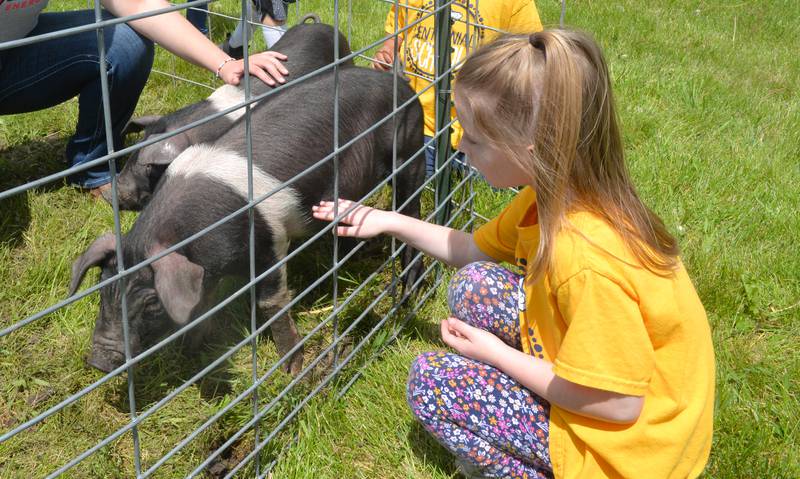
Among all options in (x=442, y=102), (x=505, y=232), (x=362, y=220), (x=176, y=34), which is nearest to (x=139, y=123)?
(x=176, y=34)

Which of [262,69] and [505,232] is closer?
[505,232]

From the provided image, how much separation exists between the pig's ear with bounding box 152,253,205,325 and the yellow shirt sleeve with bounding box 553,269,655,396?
1.21 m

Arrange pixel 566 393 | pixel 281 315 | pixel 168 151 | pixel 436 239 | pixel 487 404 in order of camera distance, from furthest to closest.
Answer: pixel 168 151
pixel 281 315
pixel 436 239
pixel 487 404
pixel 566 393

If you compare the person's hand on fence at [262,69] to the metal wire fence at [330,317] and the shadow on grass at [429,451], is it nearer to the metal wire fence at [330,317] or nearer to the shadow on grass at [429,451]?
the metal wire fence at [330,317]

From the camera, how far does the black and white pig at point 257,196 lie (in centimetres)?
265

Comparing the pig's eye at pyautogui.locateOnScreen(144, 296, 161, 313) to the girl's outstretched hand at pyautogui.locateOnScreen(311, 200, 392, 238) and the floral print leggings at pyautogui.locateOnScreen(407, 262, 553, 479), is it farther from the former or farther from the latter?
the floral print leggings at pyautogui.locateOnScreen(407, 262, 553, 479)

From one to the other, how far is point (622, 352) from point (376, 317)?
1.31 metres

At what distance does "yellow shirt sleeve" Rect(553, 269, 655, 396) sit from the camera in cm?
180

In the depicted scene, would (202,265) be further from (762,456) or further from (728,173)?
(728,173)

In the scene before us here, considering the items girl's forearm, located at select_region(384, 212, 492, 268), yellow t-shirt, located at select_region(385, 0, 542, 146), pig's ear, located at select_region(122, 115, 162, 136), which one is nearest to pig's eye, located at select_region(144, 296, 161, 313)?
girl's forearm, located at select_region(384, 212, 492, 268)

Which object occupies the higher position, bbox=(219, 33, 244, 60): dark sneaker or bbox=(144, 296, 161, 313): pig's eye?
bbox=(144, 296, 161, 313): pig's eye

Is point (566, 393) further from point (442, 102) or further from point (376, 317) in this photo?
point (442, 102)

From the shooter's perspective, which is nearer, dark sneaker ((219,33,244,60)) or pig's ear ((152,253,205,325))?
pig's ear ((152,253,205,325))

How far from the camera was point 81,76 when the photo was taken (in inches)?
148
